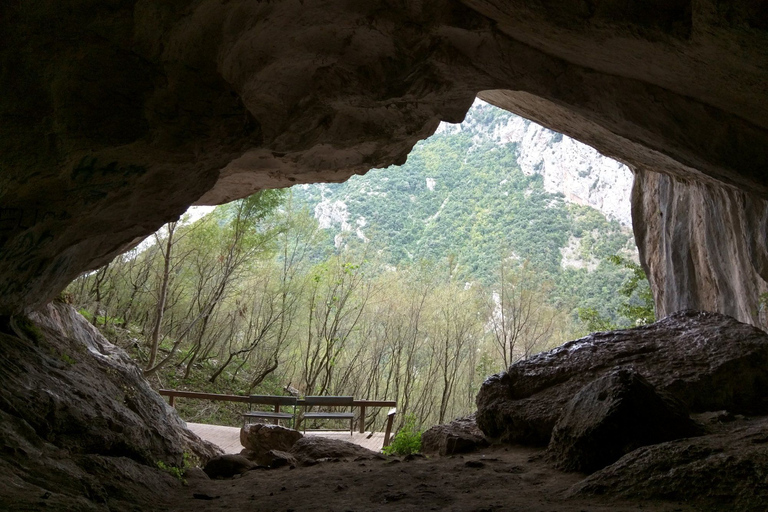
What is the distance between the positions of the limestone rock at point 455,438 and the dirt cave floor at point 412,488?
370mm

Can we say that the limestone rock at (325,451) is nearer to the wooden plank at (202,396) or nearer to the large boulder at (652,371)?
the large boulder at (652,371)

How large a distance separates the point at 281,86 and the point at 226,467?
4.09 meters

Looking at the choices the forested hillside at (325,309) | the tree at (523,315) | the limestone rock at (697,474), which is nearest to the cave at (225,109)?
the forested hillside at (325,309)

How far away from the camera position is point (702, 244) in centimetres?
812

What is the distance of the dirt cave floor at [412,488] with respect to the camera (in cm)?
409

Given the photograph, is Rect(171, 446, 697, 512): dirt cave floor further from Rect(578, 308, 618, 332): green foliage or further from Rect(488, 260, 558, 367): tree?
Rect(488, 260, 558, 367): tree

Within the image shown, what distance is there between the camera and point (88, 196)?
4.50 m

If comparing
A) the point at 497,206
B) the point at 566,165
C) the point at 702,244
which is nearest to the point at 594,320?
the point at 702,244

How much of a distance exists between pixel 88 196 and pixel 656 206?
8.94m

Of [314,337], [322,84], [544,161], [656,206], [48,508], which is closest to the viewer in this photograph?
[48,508]

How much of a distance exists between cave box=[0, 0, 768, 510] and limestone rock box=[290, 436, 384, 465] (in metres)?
1.43

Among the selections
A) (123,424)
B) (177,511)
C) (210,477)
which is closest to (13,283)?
(123,424)

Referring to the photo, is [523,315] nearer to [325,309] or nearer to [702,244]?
[325,309]

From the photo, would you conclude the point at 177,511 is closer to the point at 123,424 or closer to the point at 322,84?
the point at 123,424
